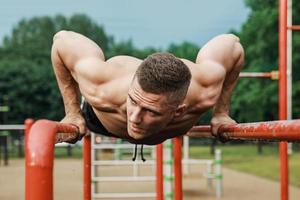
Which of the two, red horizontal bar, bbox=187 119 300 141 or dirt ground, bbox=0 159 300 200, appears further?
dirt ground, bbox=0 159 300 200

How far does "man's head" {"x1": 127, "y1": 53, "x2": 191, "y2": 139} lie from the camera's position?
1.55 metres

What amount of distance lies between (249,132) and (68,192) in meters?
7.71

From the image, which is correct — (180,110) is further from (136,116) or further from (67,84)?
(67,84)

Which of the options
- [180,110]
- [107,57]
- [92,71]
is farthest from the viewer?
[107,57]

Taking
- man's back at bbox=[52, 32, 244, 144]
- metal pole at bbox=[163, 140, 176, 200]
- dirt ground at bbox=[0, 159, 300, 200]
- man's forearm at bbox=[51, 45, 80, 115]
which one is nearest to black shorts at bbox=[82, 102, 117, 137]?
man's forearm at bbox=[51, 45, 80, 115]

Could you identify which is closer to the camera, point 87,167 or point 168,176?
point 87,167

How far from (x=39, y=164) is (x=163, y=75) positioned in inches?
19.6

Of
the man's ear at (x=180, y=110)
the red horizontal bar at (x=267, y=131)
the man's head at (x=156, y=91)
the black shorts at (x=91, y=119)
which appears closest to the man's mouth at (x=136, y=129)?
the man's head at (x=156, y=91)

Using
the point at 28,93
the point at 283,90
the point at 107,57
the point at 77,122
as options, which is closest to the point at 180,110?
the point at 77,122

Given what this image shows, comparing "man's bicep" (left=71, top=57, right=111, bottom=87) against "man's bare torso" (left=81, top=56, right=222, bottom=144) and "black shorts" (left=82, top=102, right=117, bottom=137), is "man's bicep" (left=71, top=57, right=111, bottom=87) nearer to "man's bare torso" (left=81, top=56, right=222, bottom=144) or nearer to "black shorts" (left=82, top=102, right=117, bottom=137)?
"man's bare torso" (left=81, top=56, right=222, bottom=144)

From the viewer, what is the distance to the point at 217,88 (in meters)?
2.10

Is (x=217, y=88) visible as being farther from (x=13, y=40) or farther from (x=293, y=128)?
(x=13, y=40)

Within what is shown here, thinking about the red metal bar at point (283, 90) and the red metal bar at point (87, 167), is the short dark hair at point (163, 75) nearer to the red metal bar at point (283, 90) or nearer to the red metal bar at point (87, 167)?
the red metal bar at point (87, 167)

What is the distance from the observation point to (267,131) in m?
1.47
